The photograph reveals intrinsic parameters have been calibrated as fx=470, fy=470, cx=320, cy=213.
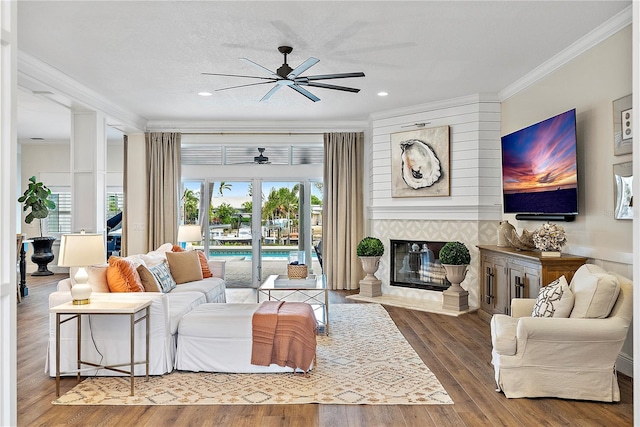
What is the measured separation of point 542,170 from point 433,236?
2.06 m

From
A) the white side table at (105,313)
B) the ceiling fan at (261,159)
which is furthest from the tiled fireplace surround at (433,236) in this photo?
the white side table at (105,313)

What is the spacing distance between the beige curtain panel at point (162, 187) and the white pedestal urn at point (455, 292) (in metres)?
4.39

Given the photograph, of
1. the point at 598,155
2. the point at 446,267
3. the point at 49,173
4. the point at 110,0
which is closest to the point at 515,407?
the point at 598,155

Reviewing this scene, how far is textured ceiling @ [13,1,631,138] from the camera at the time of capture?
11.7ft

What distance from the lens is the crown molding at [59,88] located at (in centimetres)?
463

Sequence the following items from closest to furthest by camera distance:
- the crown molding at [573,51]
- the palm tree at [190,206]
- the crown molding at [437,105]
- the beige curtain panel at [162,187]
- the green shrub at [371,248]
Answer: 1. the crown molding at [573,51]
2. the crown molding at [437,105]
3. the green shrub at [371,248]
4. the beige curtain panel at [162,187]
5. the palm tree at [190,206]

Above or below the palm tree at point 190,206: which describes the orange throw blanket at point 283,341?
below

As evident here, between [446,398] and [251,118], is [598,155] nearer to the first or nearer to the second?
[446,398]

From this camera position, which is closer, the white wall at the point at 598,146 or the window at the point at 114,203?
the white wall at the point at 598,146

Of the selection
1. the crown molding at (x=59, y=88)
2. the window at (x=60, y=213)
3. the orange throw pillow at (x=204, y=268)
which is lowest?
the orange throw pillow at (x=204, y=268)

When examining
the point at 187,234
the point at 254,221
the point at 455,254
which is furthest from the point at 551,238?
the point at 254,221

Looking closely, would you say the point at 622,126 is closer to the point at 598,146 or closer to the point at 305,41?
the point at 598,146

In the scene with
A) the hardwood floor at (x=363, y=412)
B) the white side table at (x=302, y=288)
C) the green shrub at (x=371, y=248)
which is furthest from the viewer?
the green shrub at (x=371, y=248)

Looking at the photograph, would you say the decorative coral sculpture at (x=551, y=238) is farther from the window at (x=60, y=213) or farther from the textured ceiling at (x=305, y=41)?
the window at (x=60, y=213)
